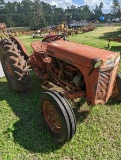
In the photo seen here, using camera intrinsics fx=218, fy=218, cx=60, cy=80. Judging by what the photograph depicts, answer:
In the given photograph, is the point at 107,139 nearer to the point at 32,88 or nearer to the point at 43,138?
the point at 43,138

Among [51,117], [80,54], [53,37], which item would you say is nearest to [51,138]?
[51,117]

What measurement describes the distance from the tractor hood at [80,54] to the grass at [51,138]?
1.17 m

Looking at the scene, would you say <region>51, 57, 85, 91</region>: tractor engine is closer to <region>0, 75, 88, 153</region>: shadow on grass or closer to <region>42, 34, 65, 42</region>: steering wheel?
<region>0, 75, 88, 153</region>: shadow on grass

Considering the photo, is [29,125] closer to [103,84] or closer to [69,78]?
[69,78]

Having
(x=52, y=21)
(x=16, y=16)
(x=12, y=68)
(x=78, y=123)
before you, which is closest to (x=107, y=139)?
(x=78, y=123)

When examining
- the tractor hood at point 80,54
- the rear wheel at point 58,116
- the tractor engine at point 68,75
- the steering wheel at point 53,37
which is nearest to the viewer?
the rear wheel at point 58,116

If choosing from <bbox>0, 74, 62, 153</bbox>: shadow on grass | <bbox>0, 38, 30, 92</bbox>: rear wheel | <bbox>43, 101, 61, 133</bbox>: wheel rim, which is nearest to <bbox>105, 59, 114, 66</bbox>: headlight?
<bbox>43, 101, 61, 133</bbox>: wheel rim

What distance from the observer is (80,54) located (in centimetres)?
366

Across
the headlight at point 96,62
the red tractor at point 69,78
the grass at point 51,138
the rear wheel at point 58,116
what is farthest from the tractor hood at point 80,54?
the grass at point 51,138

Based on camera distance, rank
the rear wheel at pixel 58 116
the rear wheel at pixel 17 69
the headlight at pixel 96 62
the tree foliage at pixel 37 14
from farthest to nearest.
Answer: the tree foliage at pixel 37 14
the rear wheel at pixel 17 69
the rear wheel at pixel 58 116
the headlight at pixel 96 62

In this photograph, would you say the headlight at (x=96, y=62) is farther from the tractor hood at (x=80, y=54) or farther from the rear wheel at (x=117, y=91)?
the rear wheel at (x=117, y=91)

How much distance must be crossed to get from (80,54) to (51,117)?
120 centimetres

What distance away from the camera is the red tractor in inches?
132

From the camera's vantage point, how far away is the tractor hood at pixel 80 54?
136 inches
